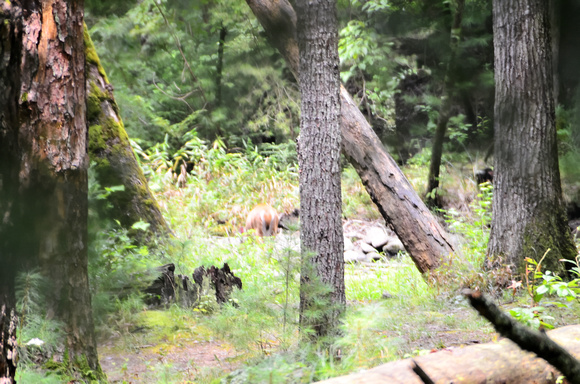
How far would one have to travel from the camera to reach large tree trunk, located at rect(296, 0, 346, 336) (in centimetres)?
408

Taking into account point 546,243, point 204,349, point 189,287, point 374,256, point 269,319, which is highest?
point 546,243

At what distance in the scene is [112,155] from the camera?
6.54 meters

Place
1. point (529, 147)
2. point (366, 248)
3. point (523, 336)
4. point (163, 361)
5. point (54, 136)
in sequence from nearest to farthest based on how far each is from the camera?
point (523, 336), point (54, 136), point (163, 361), point (529, 147), point (366, 248)

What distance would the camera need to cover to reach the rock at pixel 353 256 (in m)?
8.34

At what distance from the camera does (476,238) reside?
22.7ft

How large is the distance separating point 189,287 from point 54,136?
305cm

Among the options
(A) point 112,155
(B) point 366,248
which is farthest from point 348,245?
(A) point 112,155

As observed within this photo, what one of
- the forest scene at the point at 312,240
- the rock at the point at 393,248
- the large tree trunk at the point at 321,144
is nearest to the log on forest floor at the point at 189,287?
the forest scene at the point at 312,240

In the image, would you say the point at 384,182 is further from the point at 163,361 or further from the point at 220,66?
the point at 220,66

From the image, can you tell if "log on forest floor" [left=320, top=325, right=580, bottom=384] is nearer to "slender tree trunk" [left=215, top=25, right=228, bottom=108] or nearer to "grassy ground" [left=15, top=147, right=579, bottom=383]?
"grassy ground" [left=15, top=147, right=579, bottom=383]

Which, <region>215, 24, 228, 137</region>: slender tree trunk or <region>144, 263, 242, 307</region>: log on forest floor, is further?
<region>215, 24, 228, 137</region>: slender tree trunk

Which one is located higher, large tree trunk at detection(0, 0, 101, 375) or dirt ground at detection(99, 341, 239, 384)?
large tree trunk at detection(0, 0, 101, 375)

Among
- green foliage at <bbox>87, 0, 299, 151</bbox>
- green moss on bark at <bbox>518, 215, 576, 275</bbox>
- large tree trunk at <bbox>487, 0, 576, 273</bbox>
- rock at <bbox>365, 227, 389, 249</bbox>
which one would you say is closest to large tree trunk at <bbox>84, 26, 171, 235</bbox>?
green foliage at <bbox>87, 0, 299, 151</bbox>

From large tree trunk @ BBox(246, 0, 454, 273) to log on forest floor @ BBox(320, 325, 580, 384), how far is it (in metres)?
3.59
